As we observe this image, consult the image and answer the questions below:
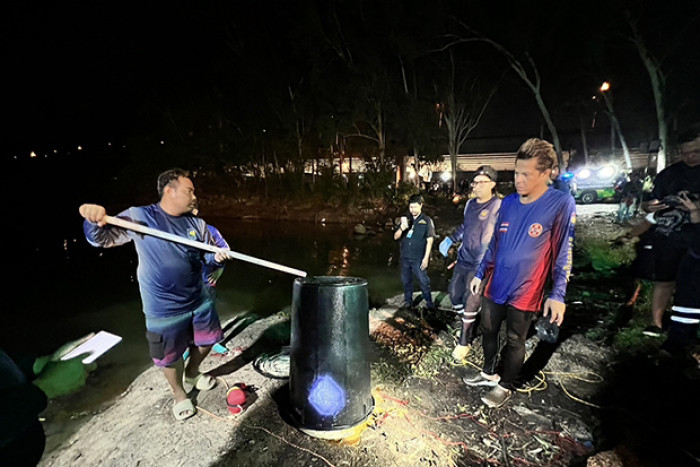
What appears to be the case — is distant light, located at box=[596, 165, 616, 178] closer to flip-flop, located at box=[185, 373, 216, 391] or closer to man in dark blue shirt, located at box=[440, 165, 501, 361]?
man in dark blue shirt, located at box=[440, 165, 501, 361]

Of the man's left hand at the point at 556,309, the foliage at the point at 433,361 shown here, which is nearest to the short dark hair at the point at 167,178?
the foliage at the point at 433,361

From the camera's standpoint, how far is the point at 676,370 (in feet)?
11.6

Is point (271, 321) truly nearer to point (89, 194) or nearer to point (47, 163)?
point (89, 194)

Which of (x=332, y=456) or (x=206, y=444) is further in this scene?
(x=206, y=444)

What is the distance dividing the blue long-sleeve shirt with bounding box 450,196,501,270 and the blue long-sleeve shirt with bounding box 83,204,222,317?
3.22 meters

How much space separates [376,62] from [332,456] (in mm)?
23047

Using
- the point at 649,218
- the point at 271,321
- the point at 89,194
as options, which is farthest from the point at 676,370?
the point at 89,194

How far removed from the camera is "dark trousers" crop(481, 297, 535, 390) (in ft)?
9.39

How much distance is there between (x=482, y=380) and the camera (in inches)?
135

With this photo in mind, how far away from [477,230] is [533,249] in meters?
1.33

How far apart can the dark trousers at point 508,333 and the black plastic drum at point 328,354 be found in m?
1.29

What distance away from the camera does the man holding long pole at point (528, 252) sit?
2625mm

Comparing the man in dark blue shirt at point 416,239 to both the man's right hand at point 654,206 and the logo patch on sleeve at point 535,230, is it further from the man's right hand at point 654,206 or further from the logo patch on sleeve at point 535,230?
the man's right hand at point 654,206

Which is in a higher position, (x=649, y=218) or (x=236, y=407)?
(x=649, y=218)
